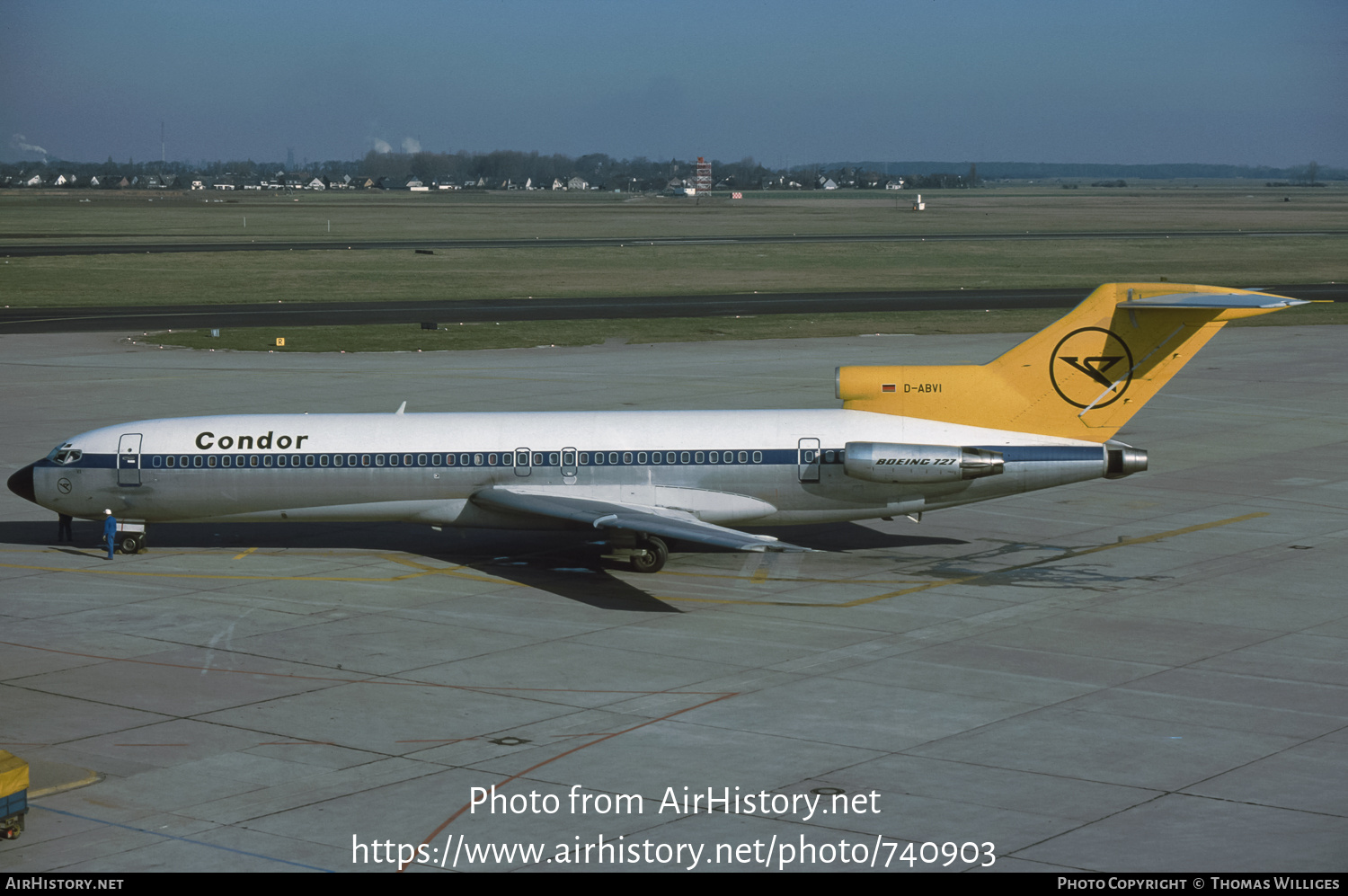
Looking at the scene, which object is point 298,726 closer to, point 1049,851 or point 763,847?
point 763,847

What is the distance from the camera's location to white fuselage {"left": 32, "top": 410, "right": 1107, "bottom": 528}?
1220 inches

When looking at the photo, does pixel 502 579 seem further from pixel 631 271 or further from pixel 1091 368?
pixel 631 271

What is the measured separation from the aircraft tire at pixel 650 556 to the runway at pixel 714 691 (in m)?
0.60

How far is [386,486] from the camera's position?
1251 inches

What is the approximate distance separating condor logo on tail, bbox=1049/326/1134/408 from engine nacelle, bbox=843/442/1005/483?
7.92 ft

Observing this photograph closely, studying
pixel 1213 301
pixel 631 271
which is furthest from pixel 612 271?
pixel 1213 301

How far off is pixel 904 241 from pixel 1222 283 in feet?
172

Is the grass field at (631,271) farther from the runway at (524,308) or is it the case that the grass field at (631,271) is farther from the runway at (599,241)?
the runway at (599,241)

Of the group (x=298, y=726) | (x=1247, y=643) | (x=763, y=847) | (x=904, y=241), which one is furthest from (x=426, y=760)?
(x=904, y=241)

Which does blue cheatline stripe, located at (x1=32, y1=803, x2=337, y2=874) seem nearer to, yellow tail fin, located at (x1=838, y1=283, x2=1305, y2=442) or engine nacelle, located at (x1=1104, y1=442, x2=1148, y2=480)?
yellow tail fin, located at (x1=838, y1=283, x2=1305, y2=442)

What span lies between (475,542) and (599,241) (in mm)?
118431

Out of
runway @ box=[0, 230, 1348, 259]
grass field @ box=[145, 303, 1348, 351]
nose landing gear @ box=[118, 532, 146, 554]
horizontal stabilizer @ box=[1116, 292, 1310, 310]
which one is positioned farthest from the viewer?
runway @ box=[0, 230, 1348, 259]

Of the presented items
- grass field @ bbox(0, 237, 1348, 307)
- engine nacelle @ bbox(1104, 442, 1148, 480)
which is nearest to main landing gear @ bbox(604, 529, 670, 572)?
engine nacelle @ bbox(1104, 442, 1148, 480)

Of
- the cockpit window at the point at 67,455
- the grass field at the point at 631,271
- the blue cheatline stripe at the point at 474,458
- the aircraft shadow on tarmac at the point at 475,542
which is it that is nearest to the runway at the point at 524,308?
the grass field at the point at 631,271
